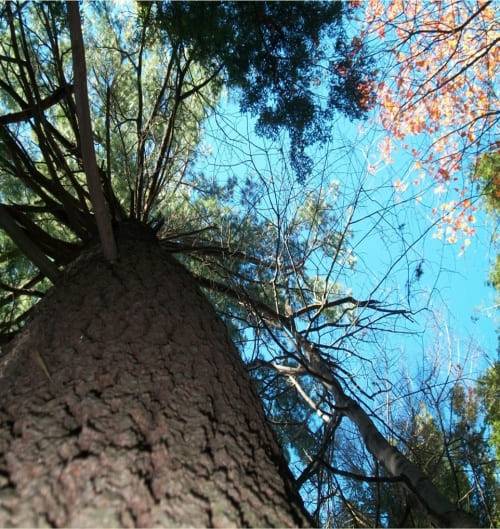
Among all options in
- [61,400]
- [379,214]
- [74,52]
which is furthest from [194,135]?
[61,400]

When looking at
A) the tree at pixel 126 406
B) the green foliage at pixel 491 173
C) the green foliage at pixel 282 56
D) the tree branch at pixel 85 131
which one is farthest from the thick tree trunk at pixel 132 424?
the green foliage at pixel 491 173

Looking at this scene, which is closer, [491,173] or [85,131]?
[85,131]

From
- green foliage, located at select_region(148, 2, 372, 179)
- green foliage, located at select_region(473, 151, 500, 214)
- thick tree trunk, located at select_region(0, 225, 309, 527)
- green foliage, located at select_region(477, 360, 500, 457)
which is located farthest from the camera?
green foliage, located at select_region(477, 360, 500, 457)

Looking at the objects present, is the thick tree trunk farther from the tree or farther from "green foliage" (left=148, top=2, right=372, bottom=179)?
"green foliage" (left=148, top=2, right=372, bottom=179)

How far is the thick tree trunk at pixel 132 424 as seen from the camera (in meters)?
1.00

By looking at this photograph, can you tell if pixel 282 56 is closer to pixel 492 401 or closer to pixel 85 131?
pixel 85 131

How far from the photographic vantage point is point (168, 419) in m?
1.27

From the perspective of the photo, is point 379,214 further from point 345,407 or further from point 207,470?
point 207,470

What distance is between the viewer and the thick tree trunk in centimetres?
100

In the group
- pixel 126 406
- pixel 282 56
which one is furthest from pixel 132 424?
pixel 282 56

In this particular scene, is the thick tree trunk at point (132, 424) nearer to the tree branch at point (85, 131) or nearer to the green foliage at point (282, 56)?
the tree branch at point (85, 131)

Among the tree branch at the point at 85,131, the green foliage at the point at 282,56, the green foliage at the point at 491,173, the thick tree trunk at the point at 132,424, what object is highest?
the green foliage at the point at 491,173

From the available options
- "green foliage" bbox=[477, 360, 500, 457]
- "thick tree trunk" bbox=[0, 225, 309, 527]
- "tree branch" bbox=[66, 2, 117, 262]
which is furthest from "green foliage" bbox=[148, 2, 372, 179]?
"green foliage" bbox=[477, 360, 500, 457]

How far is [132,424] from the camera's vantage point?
1214 mm
